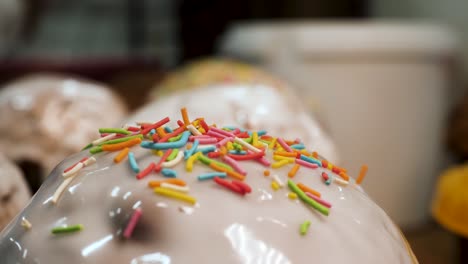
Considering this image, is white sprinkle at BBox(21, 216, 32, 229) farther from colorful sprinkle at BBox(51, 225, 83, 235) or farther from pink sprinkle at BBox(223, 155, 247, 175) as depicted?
pink sprinkle at BBox(223, 155, 247, 175)

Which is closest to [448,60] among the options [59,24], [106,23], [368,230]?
[368,230]

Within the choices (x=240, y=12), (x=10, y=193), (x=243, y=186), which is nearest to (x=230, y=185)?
(x=243, y=186)

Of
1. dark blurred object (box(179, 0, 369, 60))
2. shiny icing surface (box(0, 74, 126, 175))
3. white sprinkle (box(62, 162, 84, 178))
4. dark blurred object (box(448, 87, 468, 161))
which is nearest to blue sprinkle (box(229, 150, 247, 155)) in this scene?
white sprinkle (box(62, 162, 84, 178))

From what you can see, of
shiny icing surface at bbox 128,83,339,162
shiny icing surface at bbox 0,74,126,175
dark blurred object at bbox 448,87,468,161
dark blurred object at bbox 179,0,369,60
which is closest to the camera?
shiny icing surface at bbox 128,83,339,162

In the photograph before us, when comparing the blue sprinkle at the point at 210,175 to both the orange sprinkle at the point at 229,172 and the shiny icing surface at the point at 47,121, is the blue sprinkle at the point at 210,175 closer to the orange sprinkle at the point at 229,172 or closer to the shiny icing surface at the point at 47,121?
the orange sprinkle at the point at 229,172

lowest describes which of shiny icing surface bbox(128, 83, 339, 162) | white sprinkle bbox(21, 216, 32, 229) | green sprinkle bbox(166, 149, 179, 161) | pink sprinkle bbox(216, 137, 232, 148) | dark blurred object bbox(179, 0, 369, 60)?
dark blurred object bbox(179, 0, 369, 60)

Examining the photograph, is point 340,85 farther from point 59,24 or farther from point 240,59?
point 59,24

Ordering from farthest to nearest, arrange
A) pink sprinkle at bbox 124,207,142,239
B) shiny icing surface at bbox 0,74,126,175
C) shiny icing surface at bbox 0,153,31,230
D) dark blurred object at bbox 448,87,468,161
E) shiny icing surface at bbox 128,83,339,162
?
dark blurred object at bbox 448,87,468,161 < shiny icing surface at bbox 0,74,126,175 < shiny icing surface at bbox 128,83,339,162 < shiny icing surface at bbox 0,153,31,230 < pink sprinkle at bbox 124,207,142,239
